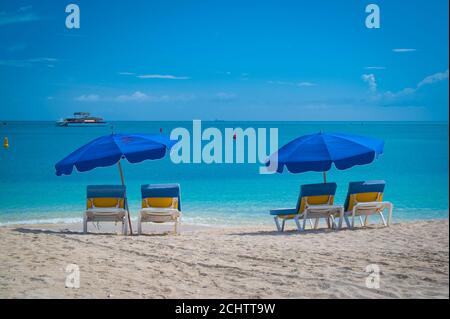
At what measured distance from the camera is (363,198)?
8.86 meters

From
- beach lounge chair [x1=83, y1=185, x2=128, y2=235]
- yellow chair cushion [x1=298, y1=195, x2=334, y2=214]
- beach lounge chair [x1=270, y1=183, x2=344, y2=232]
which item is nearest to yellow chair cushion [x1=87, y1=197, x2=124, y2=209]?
beach lounge chair [x1=83, y1=185, x2=128, y2=235]

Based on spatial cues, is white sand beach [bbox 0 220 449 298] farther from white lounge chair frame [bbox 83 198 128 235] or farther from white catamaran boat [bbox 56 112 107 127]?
white catamaran boat [bbox 56 112 107 127]

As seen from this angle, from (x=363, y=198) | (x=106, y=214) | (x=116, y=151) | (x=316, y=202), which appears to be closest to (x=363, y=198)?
(x=363, y=198)

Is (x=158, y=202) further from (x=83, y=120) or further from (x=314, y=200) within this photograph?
(x=83, y=120)

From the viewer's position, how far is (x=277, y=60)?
79.9 m

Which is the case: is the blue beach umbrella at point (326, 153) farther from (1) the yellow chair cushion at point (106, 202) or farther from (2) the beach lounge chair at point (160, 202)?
(1) the yellow chair cushion at point (106, 202)

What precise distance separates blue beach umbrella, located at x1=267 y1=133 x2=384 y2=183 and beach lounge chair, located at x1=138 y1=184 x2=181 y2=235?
1.66m

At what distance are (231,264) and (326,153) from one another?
2.84m

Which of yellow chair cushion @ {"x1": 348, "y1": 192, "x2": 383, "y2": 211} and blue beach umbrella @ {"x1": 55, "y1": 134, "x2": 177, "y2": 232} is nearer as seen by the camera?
blue beach umbrella @ {"x1": 55, "y1": 134, "x2": 177, "y2": 232}

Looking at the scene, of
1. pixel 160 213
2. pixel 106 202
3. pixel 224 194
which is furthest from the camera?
pixel 224 194

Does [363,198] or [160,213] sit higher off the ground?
[363,198]

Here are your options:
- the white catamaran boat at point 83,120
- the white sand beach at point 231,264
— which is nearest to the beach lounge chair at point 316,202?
the white sand beach at point 231,264

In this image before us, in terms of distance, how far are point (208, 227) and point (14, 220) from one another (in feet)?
16.3

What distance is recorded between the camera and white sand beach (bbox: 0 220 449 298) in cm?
533
